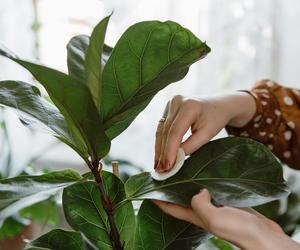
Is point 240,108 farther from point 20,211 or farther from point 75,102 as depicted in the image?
point 20,211

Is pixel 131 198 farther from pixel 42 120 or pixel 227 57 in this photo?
pixel 227 57

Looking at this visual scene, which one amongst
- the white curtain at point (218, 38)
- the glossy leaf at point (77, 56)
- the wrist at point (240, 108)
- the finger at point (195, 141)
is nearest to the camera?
the glossy leaf at point (77, 56)

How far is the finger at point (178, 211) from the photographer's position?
55 centimetres

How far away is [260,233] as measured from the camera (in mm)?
491

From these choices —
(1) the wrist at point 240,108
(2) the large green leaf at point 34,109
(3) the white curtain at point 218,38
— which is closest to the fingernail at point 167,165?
(2) the large green leaf at point 34,109

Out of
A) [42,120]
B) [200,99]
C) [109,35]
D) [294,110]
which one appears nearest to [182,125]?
[200,99]

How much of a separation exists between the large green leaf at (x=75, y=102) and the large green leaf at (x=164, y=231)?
0.37 ft

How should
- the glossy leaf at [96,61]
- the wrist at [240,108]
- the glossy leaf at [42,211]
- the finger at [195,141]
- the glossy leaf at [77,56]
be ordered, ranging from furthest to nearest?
the glossy leaf at [42,211]
the wrist at [240,108]
the finger at [195,141]
the glossy leaf at [77,56]
the glossy leaf at [96,61]

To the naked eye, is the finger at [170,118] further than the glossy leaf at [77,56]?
Yes

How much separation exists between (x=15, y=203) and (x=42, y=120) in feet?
0.30

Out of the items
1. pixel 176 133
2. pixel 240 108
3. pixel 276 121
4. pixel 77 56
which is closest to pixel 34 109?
pixel 77 56

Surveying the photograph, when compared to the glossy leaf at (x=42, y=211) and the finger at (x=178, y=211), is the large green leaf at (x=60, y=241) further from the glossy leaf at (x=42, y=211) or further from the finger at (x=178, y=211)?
the glossy leaf at (x=42, y=211)

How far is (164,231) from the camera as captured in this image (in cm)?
60

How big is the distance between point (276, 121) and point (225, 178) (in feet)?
1.30
